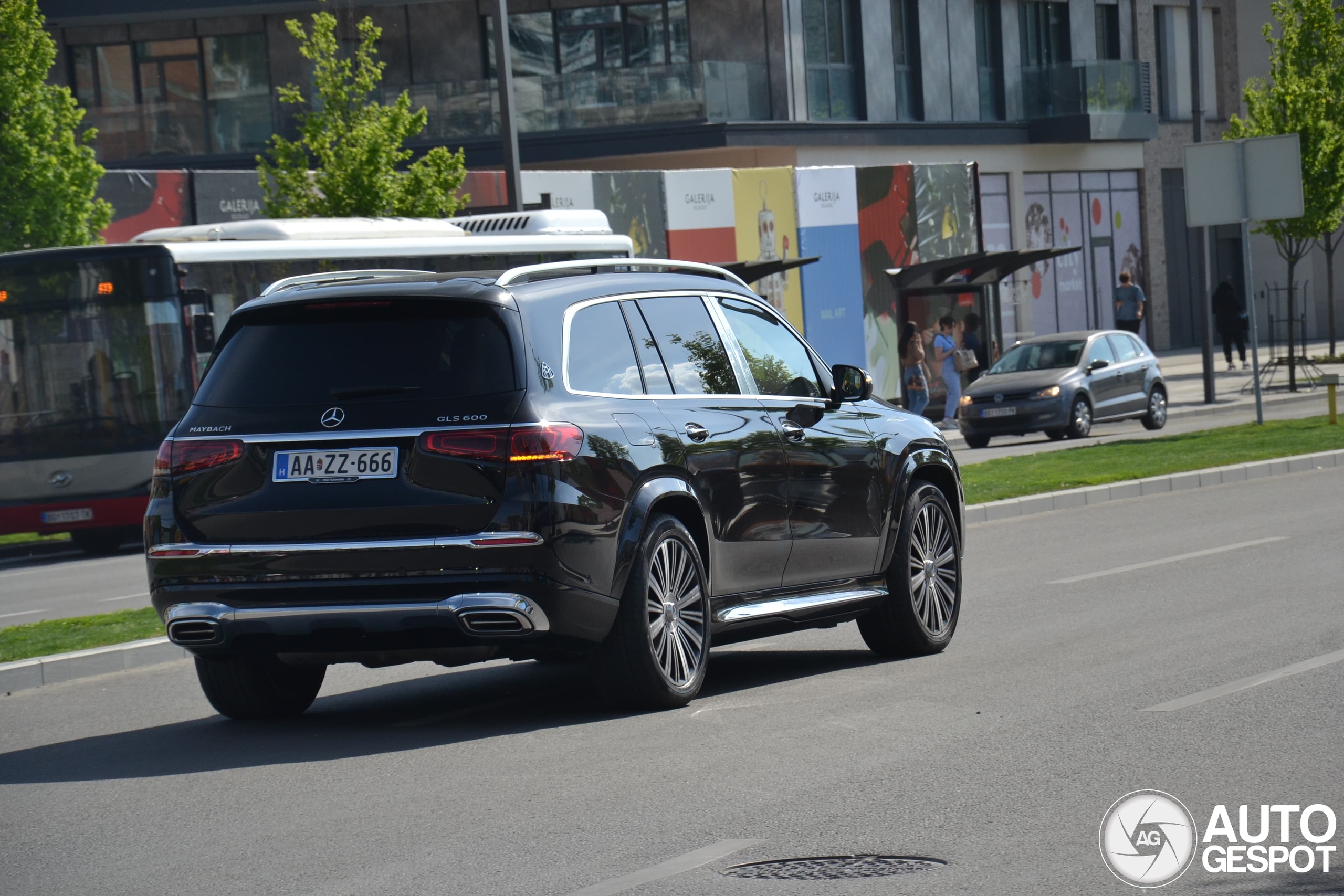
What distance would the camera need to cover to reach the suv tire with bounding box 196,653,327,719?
27.1ft

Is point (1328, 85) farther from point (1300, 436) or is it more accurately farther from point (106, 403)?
point (106, 403)

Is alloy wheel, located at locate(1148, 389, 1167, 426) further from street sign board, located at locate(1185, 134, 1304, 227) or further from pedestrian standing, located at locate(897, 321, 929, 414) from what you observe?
street sign board, located at locate(1185, 134, 1304, 227)

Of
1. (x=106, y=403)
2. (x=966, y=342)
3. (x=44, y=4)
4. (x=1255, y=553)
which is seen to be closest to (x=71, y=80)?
(x=44, y=4)

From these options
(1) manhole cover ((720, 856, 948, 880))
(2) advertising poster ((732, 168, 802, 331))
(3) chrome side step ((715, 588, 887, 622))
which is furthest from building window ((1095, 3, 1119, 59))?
(1) manhole cover ((720, 856, 948, 880))

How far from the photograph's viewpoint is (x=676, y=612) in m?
7.96

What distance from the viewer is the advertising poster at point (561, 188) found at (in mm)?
31405

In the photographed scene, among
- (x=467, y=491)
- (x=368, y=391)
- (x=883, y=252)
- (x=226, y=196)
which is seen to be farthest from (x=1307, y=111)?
(x=467, y=491)

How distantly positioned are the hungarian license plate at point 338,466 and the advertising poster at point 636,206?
83.5 feet

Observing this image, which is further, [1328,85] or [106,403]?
[1328,85]

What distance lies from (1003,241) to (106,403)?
30270 mm

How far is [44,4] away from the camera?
42.5 metres

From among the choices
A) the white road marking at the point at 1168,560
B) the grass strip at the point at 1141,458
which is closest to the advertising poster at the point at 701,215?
the grass strip at the point at 1141,458

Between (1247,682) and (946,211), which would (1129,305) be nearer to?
(946,211)

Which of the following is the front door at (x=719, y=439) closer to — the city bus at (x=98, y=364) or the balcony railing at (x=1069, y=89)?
the city bus at (x=98, y=364)
